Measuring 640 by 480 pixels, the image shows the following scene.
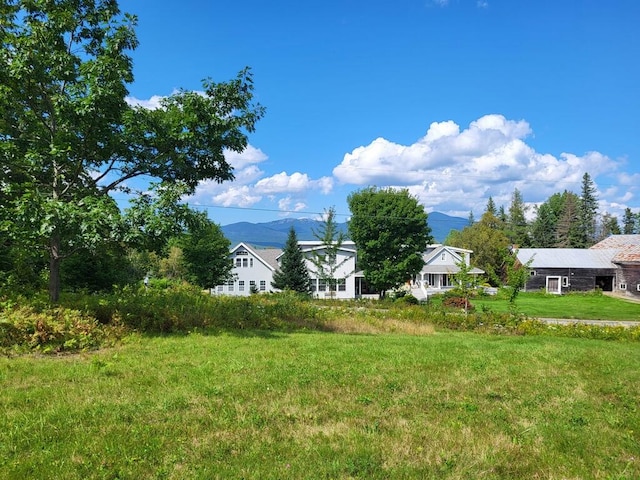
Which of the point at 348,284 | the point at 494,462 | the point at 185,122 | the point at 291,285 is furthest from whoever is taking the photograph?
the point at 348,284

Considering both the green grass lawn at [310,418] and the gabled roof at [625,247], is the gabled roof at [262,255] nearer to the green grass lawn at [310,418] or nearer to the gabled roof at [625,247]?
the gabled roof at [625,247]

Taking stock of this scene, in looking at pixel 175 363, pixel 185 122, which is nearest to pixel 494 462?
pixel 175 363

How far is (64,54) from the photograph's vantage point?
31.7 ft

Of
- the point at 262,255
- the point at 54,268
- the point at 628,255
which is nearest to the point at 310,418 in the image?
the point at 54,268

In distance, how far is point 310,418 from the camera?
16.0 feet

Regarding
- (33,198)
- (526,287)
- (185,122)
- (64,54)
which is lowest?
(526,287)

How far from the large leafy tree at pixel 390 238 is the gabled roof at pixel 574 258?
15.9 meters

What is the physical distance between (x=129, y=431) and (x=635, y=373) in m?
8.29

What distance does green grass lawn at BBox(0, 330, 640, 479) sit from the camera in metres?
3.75

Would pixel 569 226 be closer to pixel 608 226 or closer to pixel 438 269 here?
pixel 608 226

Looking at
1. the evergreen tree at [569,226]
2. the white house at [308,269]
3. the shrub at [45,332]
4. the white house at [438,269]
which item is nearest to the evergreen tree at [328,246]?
the white house at [308,269]

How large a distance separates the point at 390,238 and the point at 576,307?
1690cm

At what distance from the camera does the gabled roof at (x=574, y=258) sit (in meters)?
49.7

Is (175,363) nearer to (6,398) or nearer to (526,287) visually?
(6,398)
